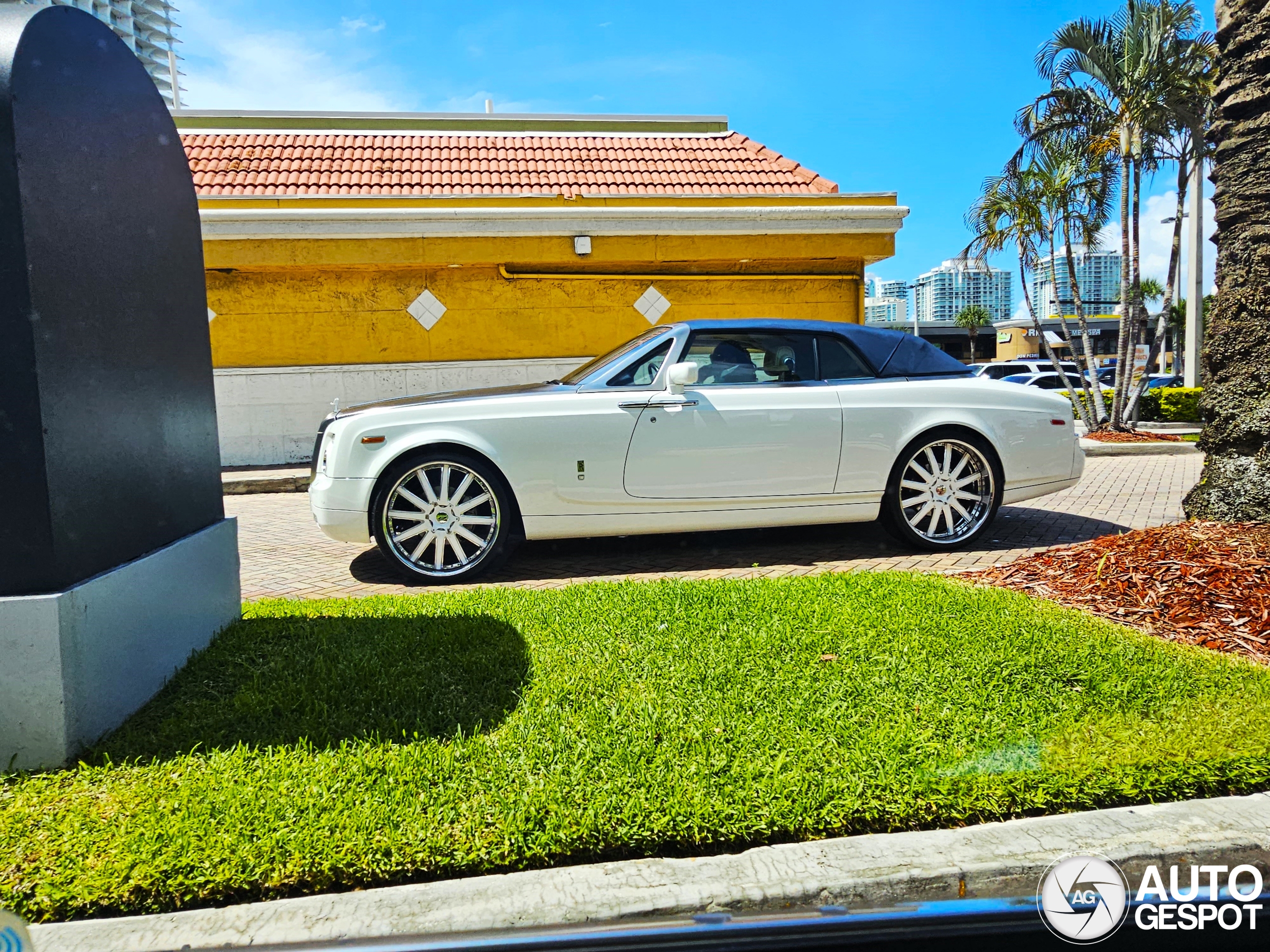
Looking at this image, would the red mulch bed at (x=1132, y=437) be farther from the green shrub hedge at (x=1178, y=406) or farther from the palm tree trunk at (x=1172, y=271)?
the green shrub hedge at (x=1178, y=406)

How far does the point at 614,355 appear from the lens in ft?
18.2

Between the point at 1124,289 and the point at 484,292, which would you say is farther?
the point at 1124,289

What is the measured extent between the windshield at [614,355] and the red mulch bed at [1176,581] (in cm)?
252

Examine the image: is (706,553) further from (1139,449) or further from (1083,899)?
(1139,449)

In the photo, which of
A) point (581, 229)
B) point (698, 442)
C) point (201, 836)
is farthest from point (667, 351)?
point (581, 229)

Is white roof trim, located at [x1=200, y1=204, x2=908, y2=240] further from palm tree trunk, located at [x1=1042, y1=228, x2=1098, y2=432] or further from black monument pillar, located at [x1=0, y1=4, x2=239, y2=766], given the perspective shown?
black monument pillar, located at [x1=0, y1=4, x2=239, y2=766]

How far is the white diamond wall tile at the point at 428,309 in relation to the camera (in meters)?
12.5

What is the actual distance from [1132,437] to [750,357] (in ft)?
36.0

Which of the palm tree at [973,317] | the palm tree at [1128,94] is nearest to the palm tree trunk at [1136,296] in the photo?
the palm tree at [1128,94]

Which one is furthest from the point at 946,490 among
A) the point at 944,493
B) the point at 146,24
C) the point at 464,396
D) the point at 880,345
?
the point at 146,24

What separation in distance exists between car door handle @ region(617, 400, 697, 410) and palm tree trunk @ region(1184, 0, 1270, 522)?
295 centimetres

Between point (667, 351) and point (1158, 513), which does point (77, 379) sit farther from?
point (1158, 513)

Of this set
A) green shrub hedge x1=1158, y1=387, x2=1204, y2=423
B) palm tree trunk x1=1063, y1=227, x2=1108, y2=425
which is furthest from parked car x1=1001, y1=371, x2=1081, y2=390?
palm tree trunk x1=1063, y1=227, x2=1108, y2=425

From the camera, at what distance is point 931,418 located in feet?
17.8
